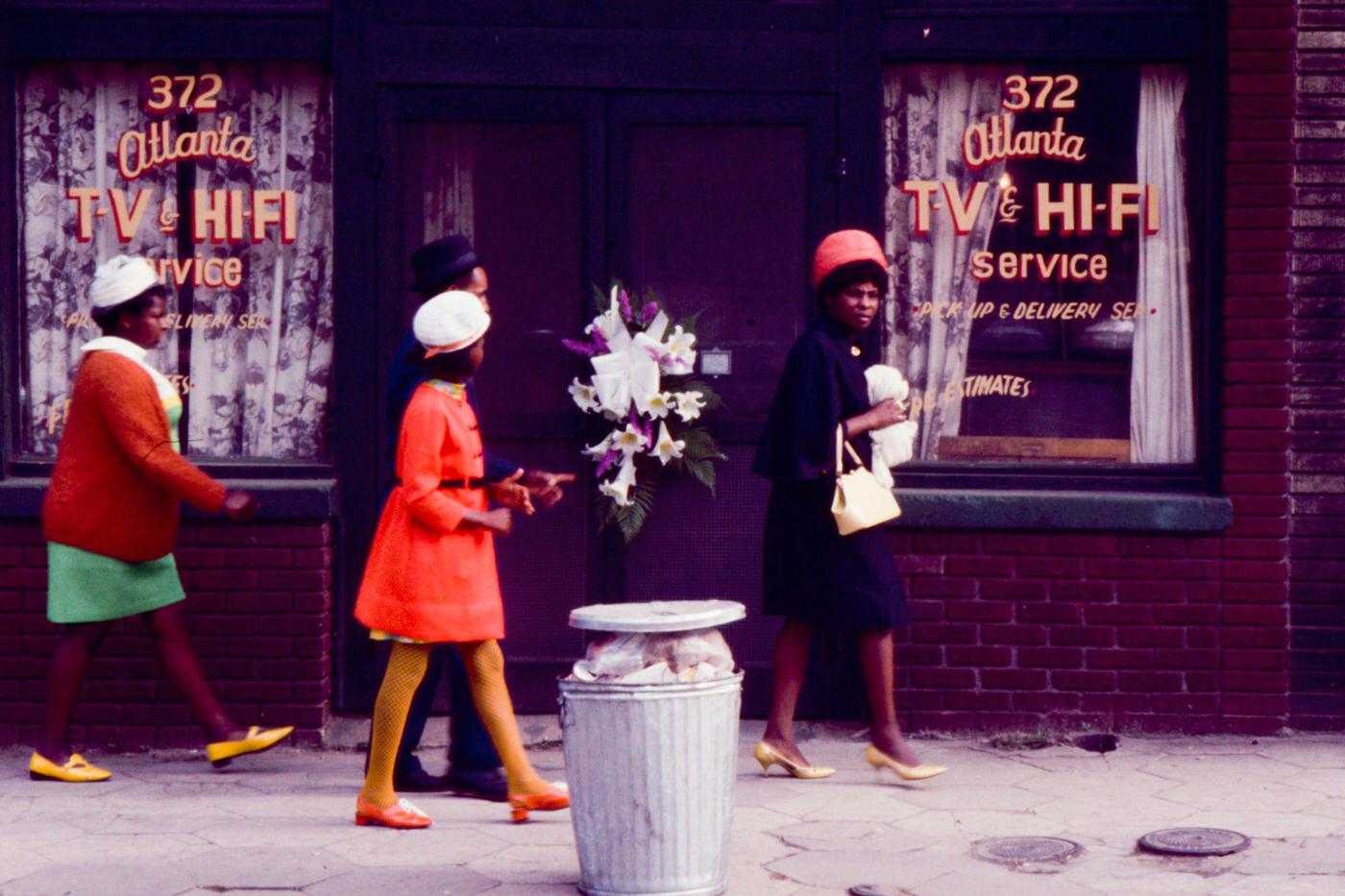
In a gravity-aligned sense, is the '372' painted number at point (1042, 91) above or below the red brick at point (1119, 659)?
above

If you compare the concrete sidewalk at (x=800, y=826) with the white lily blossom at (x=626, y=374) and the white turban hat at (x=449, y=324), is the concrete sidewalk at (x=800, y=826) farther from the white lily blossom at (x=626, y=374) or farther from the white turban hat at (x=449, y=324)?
the white turban hat at (x=449, y=324)

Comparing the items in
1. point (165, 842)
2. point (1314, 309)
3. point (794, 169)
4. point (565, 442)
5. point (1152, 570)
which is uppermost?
point (794, 169)

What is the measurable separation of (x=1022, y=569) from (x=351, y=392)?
2692 millimetres

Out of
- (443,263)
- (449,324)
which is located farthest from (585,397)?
(449,324)

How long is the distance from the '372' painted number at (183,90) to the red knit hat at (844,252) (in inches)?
102

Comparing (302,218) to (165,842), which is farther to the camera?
(302,218)

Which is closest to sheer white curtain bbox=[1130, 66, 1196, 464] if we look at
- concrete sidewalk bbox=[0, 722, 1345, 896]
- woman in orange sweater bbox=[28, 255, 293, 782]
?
concrete sidewalk bbox=[0, 722, 1345, 896]

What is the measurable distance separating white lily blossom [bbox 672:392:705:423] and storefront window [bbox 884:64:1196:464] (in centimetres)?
82

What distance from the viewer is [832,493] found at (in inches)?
262

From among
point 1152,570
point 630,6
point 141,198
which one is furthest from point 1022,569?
point 141,198

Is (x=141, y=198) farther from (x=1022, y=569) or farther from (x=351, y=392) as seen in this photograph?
(x=1022, y=569)

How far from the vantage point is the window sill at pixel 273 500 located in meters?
7.47

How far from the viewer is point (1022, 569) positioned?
755 cm

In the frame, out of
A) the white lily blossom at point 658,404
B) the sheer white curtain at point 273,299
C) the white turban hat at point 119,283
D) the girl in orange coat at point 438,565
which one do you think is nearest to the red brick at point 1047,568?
the white lily blossom at point 658,404
